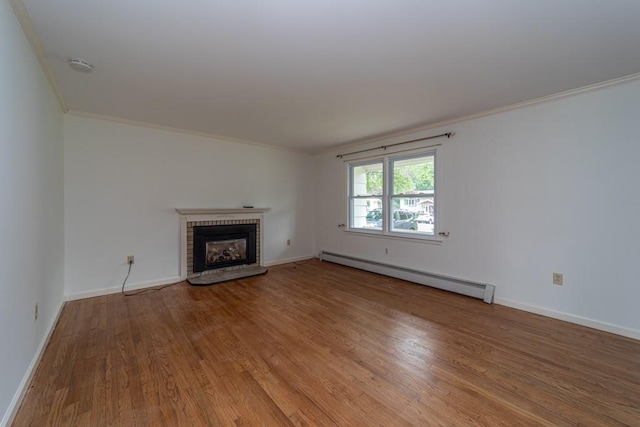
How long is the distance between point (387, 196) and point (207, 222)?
306cm

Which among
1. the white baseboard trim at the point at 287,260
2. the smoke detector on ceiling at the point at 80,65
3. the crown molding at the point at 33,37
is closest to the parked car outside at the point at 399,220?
the white baseboard trim at the point at 287,260

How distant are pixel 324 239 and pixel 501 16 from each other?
462 cm

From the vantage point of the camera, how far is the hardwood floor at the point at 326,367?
1544 millimetres

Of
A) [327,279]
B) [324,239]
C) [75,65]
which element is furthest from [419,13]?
[324,239]

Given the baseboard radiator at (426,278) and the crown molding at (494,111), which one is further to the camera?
the baseboard radiator at (426,278)

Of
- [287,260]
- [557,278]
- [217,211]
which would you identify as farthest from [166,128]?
[557,278]

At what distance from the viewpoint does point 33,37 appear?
1867mm

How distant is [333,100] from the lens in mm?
2951

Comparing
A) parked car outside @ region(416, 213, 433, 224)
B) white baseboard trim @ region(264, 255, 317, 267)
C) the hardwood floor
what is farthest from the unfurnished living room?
white baseboard trim @ region(264, 255, 317, 267)

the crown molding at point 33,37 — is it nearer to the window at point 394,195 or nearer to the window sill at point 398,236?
the window at point 394,195

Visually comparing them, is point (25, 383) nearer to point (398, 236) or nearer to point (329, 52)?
point (329, 52)

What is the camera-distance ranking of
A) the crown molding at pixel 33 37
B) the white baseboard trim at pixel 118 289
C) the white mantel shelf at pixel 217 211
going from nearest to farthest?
the crown molding at pixel 33 37
the white baseboard trim at pixel 118 289
the white mantel shelf at pixel 217 211

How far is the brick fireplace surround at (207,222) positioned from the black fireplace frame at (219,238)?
54 mm

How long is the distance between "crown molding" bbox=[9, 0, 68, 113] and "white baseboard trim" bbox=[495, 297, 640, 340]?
490cm
